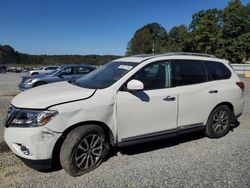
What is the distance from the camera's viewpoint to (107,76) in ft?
17.0

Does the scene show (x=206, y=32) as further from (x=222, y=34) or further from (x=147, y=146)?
(x=147, y=146)

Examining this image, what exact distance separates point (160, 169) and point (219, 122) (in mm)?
2294

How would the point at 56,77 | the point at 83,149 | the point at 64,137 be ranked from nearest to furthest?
the point at 64,137 → the point at 83,149 → the point at 56,77

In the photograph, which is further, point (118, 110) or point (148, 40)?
point (148, 40)

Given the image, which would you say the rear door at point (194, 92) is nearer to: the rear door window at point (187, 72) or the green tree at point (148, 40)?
the rear door window at point (187, 72)

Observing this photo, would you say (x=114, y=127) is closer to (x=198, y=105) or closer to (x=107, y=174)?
(x=107, y=174)

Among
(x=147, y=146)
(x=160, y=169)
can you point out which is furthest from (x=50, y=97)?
(x=147, y=146)

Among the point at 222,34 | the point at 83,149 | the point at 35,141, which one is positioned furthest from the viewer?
the point at 222,34

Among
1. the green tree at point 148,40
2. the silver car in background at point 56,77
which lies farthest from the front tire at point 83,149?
the green tree at point 148,40

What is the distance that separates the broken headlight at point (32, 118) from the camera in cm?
404

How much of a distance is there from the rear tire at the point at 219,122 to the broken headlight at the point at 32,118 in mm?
3381

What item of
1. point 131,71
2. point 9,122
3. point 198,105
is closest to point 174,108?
point 198,105

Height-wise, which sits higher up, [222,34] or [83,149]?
[222,34]

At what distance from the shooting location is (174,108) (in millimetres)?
5234
